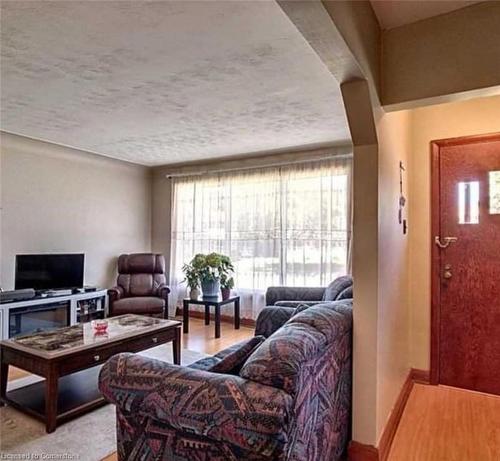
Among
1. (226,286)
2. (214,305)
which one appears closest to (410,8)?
(214,305)

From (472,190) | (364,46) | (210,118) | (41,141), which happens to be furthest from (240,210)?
(364,46)

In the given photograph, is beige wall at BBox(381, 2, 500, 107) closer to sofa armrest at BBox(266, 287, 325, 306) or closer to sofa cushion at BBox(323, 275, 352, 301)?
sofa cushion at BBox(323, 275, 352, 301)

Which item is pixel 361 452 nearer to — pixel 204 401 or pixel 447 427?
pixel 447 427

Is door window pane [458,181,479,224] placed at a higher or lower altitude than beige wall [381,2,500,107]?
lower

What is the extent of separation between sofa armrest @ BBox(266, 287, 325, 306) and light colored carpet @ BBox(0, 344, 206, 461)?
189 centimetres

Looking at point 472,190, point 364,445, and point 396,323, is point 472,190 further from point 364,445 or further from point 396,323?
point 364,445

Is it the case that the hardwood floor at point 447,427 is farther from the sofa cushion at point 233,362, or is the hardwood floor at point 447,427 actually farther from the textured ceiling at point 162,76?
the textured ceiling at point 162,76

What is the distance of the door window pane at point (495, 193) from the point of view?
289 centimetres

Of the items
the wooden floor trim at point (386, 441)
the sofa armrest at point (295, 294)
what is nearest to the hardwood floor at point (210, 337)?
the sofa armrest at point (295, 294)

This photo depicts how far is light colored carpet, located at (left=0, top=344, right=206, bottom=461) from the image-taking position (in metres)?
2.11

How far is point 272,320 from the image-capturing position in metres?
2.98

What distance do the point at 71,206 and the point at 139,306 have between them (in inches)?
65.1

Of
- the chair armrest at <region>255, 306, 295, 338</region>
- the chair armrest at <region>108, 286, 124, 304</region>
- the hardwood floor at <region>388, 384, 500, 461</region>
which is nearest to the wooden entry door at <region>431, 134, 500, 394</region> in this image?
the hardwood floor at <region>388, 384, 500, 461</region>

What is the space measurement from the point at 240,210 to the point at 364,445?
12.4 feet
